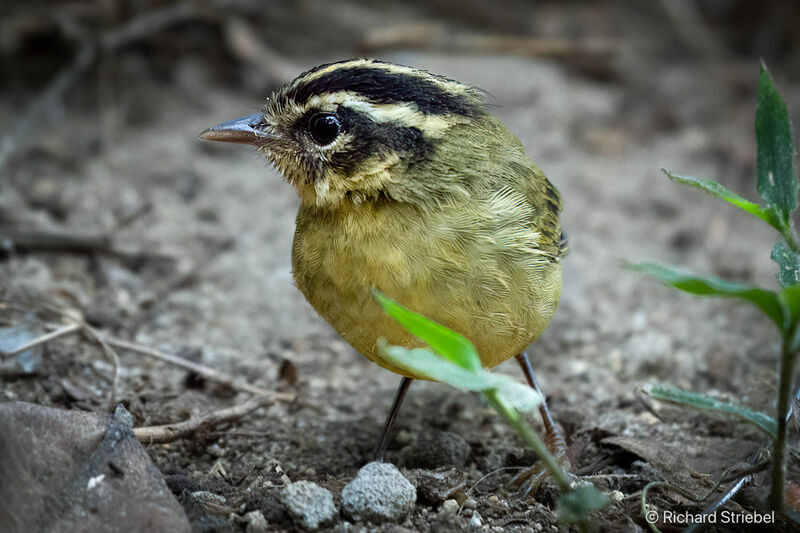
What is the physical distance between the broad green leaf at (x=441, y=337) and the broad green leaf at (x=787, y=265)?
4.65 feet

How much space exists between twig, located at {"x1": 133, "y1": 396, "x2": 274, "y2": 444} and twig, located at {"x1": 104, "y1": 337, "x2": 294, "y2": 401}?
164 millimetres

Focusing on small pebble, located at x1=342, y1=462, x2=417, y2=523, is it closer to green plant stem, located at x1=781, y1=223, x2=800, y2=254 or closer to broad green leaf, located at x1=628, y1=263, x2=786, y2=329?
broad green leaf, located at x1=628, y1=263, x2=786, y2=329

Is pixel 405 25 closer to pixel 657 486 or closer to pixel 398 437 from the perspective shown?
pixel 398 437

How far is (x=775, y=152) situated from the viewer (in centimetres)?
327

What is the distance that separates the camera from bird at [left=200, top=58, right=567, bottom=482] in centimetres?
370

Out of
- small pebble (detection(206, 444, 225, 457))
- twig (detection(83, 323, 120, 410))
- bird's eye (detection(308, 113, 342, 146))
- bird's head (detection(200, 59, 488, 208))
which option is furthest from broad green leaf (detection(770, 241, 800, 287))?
twig (detection(83, 323, 120, 410))

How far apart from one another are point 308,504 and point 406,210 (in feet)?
4.61

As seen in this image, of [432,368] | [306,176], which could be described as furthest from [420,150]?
[432,368]

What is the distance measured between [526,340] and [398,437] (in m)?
1.29

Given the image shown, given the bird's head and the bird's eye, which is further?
the bird's eye

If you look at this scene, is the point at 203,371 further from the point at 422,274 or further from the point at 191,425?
the point at 422,274

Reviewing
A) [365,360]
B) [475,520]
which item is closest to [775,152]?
[475,520]

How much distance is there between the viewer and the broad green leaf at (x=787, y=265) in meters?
3.34

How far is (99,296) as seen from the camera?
6043 mm
